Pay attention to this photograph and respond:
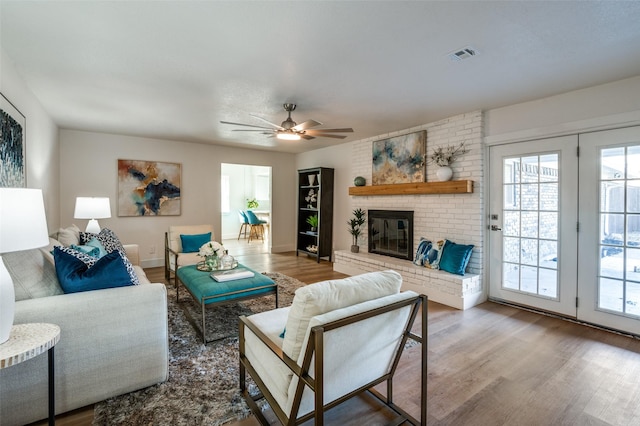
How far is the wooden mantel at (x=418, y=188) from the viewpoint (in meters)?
3.81

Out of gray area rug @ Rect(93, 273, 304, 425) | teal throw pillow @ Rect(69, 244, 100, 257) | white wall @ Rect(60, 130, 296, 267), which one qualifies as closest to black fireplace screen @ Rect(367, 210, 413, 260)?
white wall @ Rect(60, 130, 296, 267)

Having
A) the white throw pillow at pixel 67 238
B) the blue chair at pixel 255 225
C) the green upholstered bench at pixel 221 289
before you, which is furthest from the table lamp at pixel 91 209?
the blue chair at pixel 255 225

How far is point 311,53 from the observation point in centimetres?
233

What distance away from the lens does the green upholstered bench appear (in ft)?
8.63

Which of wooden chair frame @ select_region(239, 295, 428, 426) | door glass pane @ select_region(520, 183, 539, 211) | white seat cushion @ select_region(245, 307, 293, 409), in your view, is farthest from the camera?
door glass pane @ select_region(520, 183, 539, 211)

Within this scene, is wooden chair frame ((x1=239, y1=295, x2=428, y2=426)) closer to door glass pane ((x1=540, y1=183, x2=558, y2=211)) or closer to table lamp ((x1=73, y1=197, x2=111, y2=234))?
door glass pane ((x1=540, y1=183, x2=558, y2=211))

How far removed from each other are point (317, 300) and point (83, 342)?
1.46 metres

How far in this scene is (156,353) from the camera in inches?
77.9

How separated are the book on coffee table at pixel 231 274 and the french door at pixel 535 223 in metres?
3.05

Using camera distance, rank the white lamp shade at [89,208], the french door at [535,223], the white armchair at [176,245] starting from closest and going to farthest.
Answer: the french door at [535,223]
the white lamp shade at [89,208]
the white armchair at [176,245]

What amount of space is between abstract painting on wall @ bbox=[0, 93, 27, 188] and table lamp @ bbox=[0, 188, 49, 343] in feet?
4.60

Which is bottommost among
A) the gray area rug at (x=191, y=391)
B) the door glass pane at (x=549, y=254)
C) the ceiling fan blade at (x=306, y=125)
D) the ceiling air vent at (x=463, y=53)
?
the gray area rug at (x=191, y=391)

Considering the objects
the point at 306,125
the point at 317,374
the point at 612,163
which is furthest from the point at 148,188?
the point at 612,163

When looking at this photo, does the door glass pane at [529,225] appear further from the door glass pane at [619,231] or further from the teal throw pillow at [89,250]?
the teal throw pillow at [89,250]
